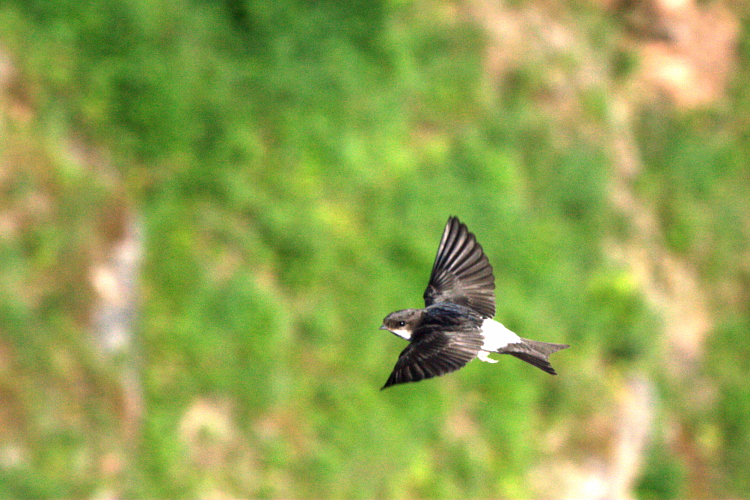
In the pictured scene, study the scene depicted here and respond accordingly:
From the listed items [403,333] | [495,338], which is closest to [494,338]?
[495,338]

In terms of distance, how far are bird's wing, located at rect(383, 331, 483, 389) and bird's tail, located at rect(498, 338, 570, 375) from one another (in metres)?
0.15

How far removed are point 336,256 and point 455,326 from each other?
6.33m

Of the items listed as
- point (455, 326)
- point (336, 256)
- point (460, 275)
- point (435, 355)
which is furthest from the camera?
point (336, 256)

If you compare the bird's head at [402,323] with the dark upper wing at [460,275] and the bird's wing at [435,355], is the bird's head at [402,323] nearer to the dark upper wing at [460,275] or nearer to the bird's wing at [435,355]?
the bird's wing at [435,355]

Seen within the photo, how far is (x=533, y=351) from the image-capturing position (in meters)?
4.67

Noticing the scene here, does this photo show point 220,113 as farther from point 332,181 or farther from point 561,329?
point 561,329

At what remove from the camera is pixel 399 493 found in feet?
33.9

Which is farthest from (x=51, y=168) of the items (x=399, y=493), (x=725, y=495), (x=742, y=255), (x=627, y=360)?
(x=742, y=255)

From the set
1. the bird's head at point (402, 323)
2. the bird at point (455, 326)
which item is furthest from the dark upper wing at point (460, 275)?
the bird's head at point (402, 323)

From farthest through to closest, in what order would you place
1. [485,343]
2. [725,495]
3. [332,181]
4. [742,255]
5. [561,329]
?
[742,255]
[725,495]
[561,329]
[332,181]
[485,343]

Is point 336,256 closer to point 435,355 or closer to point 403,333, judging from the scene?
point 403,333

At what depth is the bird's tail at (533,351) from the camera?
4.38 metres

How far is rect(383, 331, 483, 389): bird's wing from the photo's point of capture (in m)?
4.14

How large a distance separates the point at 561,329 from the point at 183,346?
4721mm
